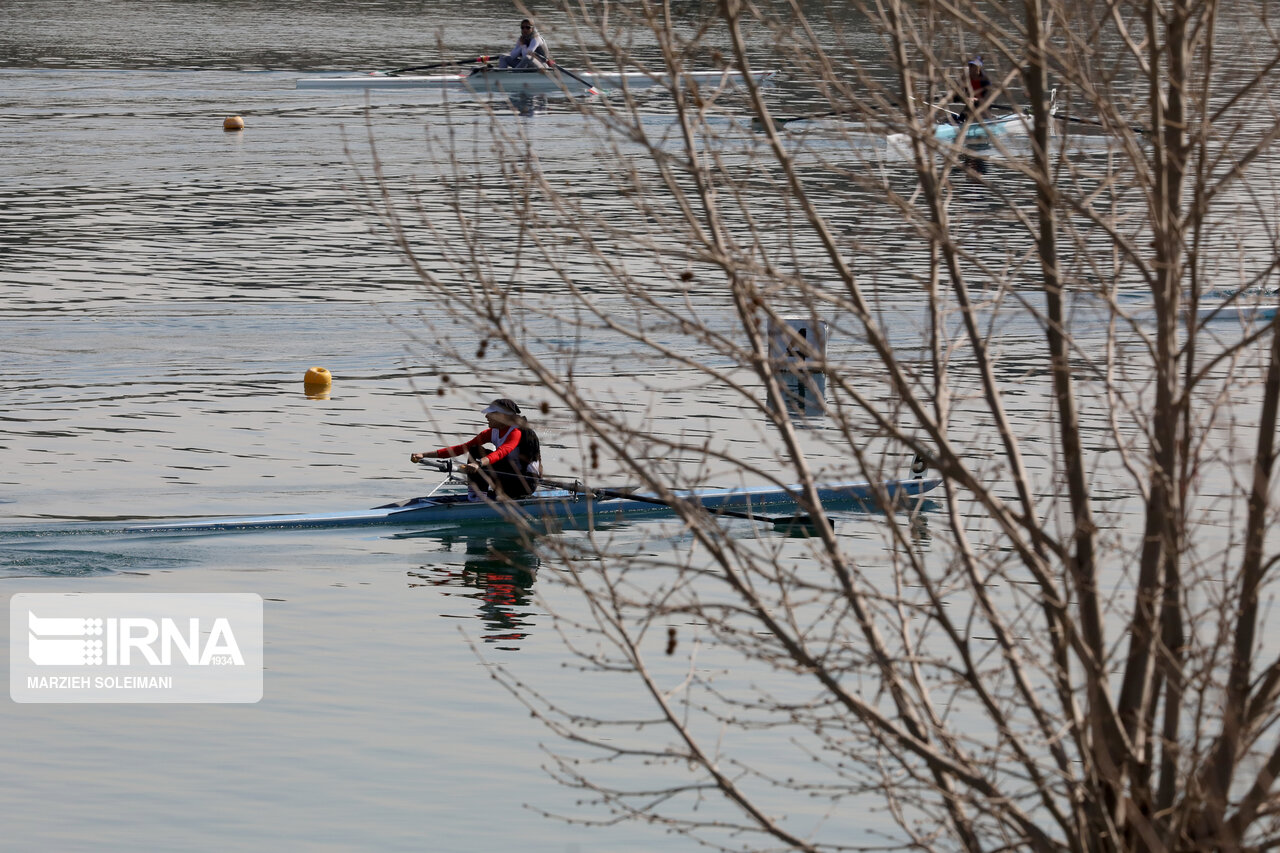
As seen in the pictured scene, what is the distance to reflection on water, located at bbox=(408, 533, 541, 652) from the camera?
12.8m

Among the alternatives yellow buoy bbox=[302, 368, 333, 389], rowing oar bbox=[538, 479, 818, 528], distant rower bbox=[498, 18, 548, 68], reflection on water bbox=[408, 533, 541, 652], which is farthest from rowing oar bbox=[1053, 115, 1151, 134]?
distant rower bbox=[498, 18, 548, 68]

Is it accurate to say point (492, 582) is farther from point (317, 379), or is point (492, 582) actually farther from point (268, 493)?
point (317, 379)

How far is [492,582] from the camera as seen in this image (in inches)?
545

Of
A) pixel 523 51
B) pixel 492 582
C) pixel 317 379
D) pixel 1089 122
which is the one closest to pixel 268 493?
pixel 492 582

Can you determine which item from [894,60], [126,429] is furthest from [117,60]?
[894,60]

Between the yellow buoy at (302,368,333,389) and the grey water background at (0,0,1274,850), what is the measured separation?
238 mm

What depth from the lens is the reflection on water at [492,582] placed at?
12766mm

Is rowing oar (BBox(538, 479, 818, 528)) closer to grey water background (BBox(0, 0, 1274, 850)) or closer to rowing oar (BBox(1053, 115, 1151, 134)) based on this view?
grey water background (BBox(0, 0, 1274, 850))

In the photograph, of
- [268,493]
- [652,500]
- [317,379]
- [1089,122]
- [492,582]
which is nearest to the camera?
[1089,122]

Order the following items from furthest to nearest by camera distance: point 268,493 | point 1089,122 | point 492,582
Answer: point 268,493 → point 492,582 → point 1089,122

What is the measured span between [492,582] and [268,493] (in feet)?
9.17

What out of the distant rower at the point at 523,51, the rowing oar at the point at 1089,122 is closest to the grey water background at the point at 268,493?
the rowing oar at the point at 1089,122

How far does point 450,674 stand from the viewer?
12.1 metres

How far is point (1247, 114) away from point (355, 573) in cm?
928
